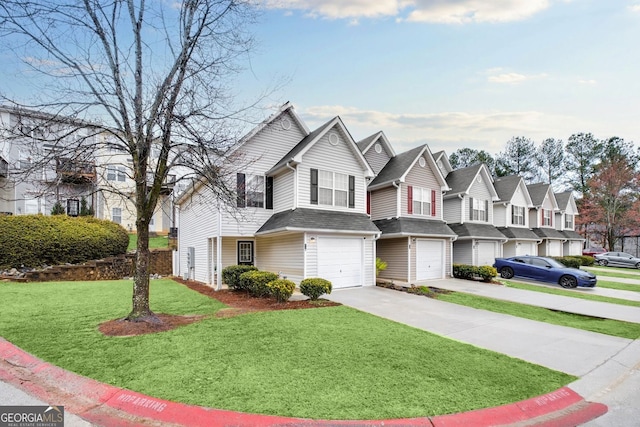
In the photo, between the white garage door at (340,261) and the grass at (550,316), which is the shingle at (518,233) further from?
the white garage door at (340,261)

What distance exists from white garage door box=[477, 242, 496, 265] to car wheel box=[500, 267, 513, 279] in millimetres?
1665

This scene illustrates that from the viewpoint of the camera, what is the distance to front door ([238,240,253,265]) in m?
17.3

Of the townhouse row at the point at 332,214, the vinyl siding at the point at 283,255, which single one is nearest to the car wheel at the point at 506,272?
the townhouse row at the point at 332,214

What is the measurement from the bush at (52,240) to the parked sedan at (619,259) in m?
42.0

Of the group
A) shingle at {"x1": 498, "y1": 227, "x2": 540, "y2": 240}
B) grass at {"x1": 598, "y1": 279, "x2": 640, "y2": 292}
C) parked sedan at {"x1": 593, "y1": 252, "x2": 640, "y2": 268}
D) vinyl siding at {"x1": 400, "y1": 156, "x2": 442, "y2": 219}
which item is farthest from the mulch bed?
parked sedan at {"x1": 593, "y1": 252, "x2": 640, "y2": 268}

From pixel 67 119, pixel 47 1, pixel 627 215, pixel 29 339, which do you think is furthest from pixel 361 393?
pixel 627 215

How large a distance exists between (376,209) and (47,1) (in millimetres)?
16790

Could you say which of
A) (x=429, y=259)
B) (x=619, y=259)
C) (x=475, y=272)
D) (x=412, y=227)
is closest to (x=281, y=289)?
(x=412, y=227)

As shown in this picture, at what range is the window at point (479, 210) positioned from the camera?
24.3m

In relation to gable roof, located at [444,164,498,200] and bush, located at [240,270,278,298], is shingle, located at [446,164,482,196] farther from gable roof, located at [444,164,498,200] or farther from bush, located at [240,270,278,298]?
bush, located at [240,270,278,298]

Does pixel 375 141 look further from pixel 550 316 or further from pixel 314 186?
pixel 550 316

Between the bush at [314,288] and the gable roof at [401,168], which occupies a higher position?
the gable roof at [401,168]

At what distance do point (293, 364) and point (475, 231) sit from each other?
67.3 feet

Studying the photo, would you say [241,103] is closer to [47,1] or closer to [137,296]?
[47,1]
